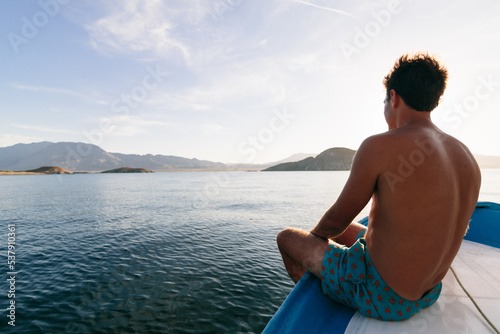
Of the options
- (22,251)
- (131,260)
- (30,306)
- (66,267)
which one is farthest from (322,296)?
(22,251)

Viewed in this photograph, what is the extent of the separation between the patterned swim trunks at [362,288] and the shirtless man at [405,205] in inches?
0.4

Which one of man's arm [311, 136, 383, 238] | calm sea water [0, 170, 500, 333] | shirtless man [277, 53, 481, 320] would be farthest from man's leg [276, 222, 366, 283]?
calm sea water [0, 170, 500, 333]

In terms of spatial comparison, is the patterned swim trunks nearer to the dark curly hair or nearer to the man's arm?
the man's arm

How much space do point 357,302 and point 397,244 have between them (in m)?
0.92

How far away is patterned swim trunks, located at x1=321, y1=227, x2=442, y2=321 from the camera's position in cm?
264

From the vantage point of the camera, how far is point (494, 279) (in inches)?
147

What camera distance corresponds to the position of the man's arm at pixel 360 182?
93.7 inches

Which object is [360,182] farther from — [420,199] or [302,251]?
[302,251]

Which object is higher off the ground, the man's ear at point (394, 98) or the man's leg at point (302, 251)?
the man's ear at point (394, 98)

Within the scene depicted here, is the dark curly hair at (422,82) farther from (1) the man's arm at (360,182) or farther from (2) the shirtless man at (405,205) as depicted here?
(1) the man's arm at (360,182)

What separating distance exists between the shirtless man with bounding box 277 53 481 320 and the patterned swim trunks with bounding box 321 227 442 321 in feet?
0.03

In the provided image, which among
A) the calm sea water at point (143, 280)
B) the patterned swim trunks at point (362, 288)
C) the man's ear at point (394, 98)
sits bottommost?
the calm sea water at point (143, 280)

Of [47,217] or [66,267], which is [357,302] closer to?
[66,267]

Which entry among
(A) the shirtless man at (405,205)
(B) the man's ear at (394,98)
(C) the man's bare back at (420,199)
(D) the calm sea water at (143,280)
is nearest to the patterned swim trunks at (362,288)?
(A) the shirtless man at (405,205)
